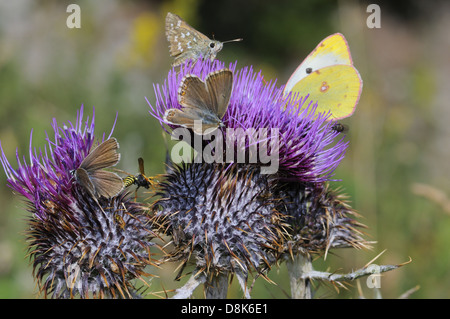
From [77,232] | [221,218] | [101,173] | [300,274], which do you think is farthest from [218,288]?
[101,173]

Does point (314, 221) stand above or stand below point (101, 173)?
below

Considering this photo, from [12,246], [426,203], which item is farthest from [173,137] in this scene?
[426,203]

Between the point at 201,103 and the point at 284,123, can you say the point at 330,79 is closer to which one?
the point at 284,123

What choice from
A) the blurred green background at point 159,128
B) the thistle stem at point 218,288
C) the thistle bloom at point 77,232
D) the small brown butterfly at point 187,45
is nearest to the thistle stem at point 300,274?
the blurred green background at point 159,128

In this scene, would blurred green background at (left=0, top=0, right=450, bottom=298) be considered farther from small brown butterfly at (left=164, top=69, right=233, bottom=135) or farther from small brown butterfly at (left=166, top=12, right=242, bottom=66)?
small brown butterfly at (left=166, top=12, right=242, bottom=66)

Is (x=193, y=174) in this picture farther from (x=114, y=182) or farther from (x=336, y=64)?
(x=336, y=64)

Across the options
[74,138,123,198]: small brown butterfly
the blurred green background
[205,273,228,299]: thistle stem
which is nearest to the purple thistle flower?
[74,138,123,198]: small brown butterfly
